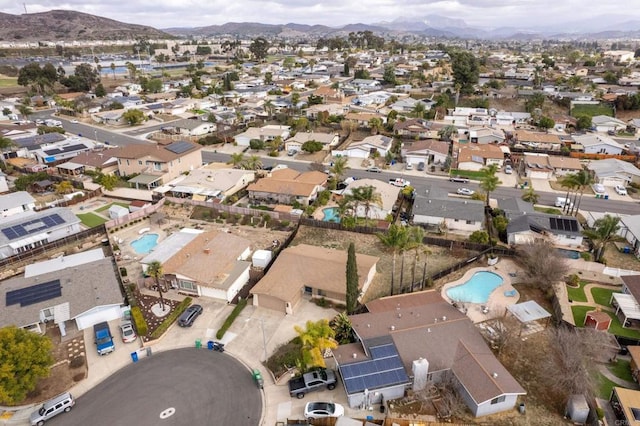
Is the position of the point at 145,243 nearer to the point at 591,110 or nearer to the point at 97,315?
the point at 97,315

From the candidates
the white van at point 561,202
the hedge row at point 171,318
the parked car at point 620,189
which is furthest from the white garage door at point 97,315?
the parked car at point 620,189

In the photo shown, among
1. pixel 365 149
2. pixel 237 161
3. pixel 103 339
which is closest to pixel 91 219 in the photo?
pixel 237 161

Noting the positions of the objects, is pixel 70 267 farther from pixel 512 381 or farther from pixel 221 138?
pixel 221 138

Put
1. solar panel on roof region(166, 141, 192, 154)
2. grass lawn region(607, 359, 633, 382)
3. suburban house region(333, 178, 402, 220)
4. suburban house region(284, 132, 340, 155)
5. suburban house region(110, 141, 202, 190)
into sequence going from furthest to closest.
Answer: suburban house region(284, 132, 340, 155) → solar panel on roof region(166, 141, 192, 154) → suburban house region(110, 141, 202, 190) → suburban house region(333, 178, 402, 220) → grass lawn region(607, 359, 633, 382)

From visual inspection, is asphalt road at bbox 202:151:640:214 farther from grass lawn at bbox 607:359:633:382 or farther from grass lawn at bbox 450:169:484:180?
grass lawn at bbox 607:359:633:382

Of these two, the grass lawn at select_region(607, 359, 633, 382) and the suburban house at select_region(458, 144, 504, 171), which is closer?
the grass lawn at select_region(607, 359, 633, 382)

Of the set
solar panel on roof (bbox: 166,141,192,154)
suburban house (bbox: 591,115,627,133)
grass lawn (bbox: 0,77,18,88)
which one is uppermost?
grass lawn (bbox: 0,77,18,88)

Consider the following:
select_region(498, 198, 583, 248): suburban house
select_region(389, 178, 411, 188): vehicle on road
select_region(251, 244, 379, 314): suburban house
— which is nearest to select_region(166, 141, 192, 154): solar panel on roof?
select_region(251, 244, 379, 314): suburban house
